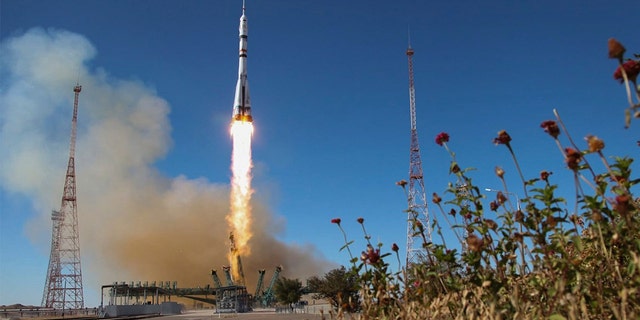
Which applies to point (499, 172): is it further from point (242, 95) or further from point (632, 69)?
point (242, 95)

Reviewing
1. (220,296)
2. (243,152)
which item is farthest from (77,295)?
(243,152)

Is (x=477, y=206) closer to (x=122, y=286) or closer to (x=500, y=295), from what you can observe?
(x=500, y=295)

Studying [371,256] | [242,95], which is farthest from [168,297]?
[371,256]

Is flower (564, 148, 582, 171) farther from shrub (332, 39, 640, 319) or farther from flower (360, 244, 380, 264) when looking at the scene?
flower (360, 244, 380, 264)

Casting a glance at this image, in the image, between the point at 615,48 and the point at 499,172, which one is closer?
the point at 615,48

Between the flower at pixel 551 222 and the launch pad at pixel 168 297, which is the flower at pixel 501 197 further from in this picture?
the launch pad at pixel 168 297

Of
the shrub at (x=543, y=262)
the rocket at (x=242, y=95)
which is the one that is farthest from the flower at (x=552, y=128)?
the rocket at (x=242, y=95)

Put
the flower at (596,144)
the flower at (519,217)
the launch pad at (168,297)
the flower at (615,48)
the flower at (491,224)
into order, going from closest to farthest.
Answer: the flower at (615,48), the flower at (596,144), the flower at (519,217), the flower at (491,224), the launch pad at (168,297)

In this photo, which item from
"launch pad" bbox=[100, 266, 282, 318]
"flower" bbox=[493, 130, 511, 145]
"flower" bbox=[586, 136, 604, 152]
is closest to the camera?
"flower" bbox=[586, 136, 604, 152]

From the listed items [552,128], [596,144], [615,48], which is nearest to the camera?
[615,48]

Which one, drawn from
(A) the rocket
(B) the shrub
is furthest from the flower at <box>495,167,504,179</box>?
(A) the rocket

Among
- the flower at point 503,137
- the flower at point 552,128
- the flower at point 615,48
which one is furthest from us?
the flower at point 503,137

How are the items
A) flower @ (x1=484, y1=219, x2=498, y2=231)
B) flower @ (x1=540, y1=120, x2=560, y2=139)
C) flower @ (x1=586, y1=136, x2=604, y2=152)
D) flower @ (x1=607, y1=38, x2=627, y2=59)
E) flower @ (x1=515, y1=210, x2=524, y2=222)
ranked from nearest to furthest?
flower @ (x1=607, y1=38, x2=627, y2=59)
flower @ (x1=586, y1=136, x2=604, y2=152)
flower @ (x1=540, y1=120, x2=560, y2=139)
flower @ (x1=515, y1=210, x2=524, y2=222)
flower @ (x1=484, y1=219, x2=498, y2=231)

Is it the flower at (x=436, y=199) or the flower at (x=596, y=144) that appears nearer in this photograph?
the flower at (x=596, y=144)
